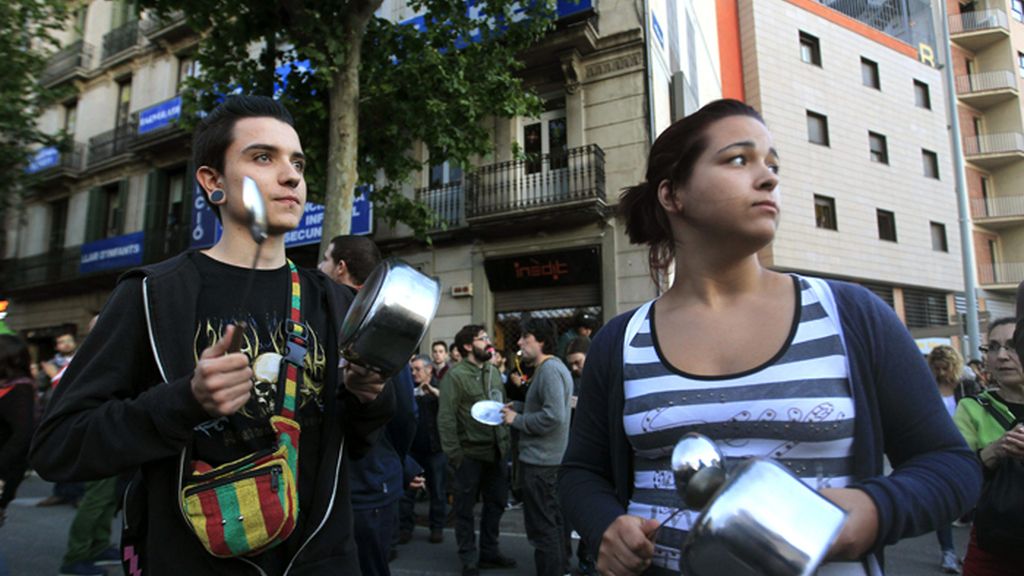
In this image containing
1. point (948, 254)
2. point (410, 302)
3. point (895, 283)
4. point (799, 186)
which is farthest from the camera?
point (948, 254)

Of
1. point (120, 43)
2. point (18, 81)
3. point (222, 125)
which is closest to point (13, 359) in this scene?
point (222, 125)

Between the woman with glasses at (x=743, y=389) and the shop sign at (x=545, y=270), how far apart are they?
10.9 metres

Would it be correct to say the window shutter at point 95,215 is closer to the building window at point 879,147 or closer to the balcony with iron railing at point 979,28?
the building window at point 879,147

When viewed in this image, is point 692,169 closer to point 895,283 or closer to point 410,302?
point 410,302

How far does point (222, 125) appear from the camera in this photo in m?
1.63

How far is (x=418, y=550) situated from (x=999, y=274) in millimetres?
28375

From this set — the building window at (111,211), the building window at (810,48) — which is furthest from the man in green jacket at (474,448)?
the building window at (810,48)

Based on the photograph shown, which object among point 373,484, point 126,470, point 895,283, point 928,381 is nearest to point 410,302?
point 126,470

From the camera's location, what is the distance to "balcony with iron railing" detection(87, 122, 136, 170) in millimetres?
19281

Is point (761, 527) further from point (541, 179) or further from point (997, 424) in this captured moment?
point (541, 179)

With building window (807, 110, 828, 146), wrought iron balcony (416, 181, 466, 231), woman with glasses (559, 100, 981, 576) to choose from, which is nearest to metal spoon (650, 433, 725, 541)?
woman with glasses (559, 100, 981, 576)

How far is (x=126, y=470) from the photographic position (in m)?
1.27

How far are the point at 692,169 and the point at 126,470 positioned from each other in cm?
141

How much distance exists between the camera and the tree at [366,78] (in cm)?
759
